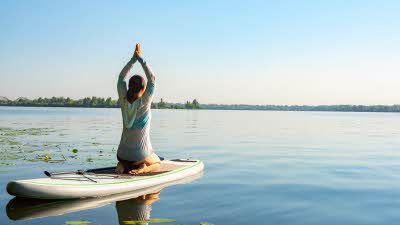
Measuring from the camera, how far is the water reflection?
32.5 feet

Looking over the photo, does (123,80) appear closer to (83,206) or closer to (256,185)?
(83,206)

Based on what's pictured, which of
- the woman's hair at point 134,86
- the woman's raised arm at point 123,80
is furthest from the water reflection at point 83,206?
the woman's raised arm at point 123,80

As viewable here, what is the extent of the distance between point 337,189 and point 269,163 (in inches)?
237

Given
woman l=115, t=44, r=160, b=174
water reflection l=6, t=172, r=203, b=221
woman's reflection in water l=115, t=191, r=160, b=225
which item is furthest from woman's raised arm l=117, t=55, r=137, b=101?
woman's reflection in water l=115, t=191, r=160, b=225

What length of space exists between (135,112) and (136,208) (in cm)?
280

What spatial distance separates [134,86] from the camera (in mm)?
12383

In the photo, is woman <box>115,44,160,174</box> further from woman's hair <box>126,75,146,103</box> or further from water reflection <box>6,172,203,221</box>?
water reflection <box>6,172,203,221</box>

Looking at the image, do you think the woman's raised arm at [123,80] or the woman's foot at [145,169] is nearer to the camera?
the woman's raised arm at [123,80]

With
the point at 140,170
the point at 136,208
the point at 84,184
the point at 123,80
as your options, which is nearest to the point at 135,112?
the point at 123,80

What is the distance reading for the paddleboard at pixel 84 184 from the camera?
34.3 feet

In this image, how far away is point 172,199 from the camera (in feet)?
39.1

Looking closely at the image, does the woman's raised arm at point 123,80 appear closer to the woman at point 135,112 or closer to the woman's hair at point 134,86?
the woman at point 135,112

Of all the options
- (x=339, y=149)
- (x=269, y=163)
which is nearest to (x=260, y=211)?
(x=269, y=163)

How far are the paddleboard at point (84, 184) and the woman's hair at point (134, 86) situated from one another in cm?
215
